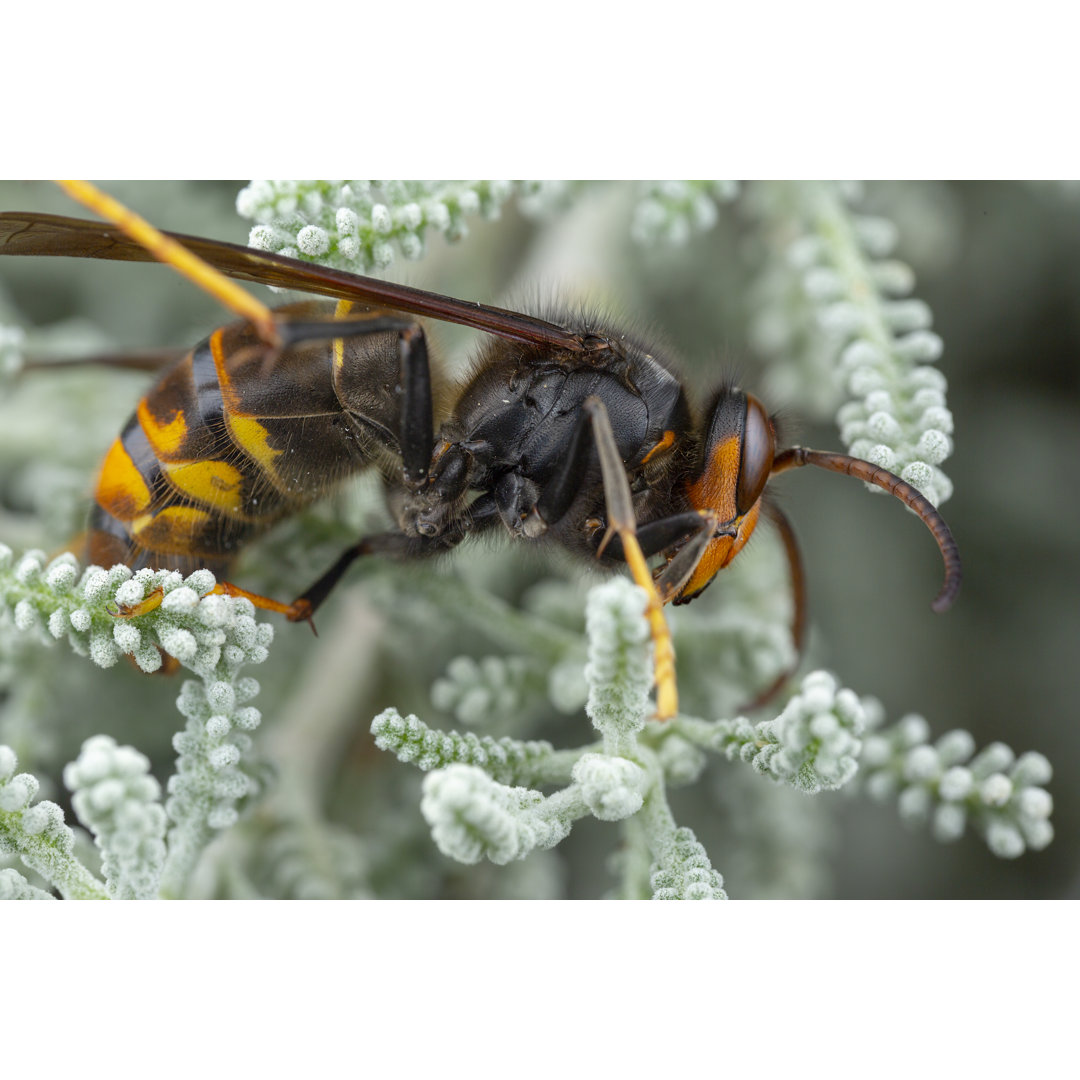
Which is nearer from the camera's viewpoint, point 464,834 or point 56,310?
point 464,834

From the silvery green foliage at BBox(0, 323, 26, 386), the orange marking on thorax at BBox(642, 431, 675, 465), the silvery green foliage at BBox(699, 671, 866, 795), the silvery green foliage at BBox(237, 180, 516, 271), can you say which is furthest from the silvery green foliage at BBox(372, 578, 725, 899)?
Result: the silvery green foliage at BBox(0, 323, 26, 386)

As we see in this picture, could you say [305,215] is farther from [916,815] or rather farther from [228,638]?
[916,815]

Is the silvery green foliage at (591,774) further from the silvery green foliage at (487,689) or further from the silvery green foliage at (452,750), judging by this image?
the silvery green foliage at (487,689)

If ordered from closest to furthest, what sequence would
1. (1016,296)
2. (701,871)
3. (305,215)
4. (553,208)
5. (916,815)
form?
(701,871), (305,215), (916,815), (553,208), (1016,296)

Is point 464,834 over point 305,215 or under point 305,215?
under

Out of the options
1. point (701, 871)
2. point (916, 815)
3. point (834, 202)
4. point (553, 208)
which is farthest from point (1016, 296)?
point (701, 871)

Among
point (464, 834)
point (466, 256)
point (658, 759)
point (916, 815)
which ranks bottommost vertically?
point (916, 815)

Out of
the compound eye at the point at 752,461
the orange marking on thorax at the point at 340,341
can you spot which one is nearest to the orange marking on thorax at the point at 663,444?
the compound eye at the point at 752,461
